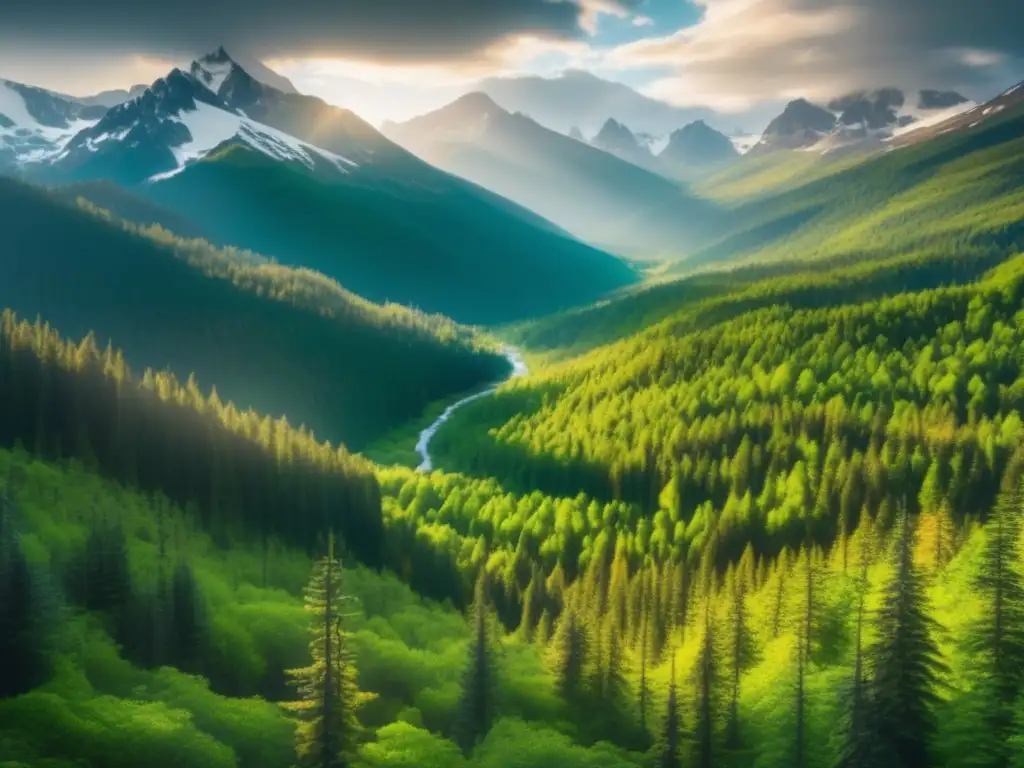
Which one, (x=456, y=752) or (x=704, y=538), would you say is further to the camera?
(x=704, y=538)

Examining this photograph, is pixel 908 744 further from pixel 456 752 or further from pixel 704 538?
pixel 704 538

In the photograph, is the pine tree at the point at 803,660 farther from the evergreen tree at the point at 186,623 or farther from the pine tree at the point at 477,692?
the evergreen tree at the point at 186,623

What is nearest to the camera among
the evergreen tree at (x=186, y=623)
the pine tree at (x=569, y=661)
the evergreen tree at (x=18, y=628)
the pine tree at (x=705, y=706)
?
the evergreen tree at (x=18, y=628)

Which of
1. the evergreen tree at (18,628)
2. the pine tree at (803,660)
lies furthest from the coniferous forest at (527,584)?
the pine tree at (803,660)

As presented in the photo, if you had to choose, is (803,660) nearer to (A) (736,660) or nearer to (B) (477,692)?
(A) (736,660)

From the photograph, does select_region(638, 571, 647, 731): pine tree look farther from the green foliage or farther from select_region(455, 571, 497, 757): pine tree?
the green foliage

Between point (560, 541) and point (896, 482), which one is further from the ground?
point (896, 482)

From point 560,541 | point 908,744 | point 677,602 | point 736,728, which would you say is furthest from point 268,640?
point 560,541

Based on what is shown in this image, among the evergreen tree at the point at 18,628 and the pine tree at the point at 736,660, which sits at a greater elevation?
the evergreen tree at the point at 18,628
